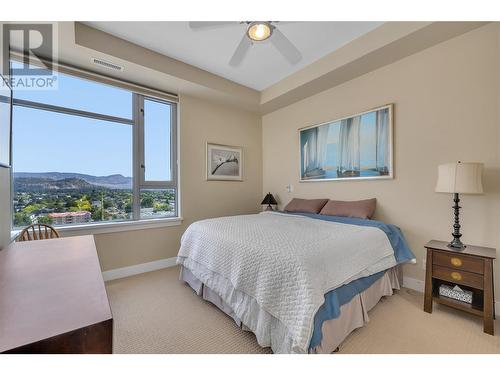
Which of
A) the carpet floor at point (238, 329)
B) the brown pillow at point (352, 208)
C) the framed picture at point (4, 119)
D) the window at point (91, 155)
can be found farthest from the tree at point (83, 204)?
the brown pillow at point (352, 208)

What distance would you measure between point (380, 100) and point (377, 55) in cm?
51

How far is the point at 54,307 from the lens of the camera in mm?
710

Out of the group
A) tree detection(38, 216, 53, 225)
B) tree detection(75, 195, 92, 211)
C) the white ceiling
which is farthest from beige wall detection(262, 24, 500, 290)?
tree detection(38, 216, 53, 225)

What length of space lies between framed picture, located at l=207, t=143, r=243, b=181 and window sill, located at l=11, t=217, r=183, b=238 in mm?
940

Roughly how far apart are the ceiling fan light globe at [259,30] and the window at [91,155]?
195cm

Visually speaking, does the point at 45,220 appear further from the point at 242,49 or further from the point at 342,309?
the point at 342,309

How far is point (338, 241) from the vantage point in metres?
1.70

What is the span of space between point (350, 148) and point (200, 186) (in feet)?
7.52

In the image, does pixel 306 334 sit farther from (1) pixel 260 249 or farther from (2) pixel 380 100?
(2) pixel 380 100

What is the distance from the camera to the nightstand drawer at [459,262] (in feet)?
5.73

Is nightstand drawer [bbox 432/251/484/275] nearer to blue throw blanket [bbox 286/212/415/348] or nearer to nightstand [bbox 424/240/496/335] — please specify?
nightstand [bbox 424/240/496/335]

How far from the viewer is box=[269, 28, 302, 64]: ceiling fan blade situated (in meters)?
1.97
